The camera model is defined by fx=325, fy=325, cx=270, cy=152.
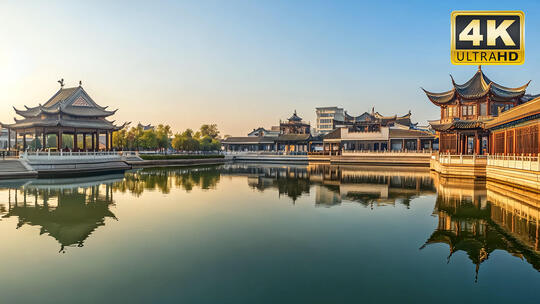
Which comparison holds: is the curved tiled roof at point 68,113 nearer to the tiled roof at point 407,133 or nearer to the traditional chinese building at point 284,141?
the traditional chinese building at point 284,141

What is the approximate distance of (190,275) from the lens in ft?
23.0

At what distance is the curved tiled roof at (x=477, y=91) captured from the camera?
128ft

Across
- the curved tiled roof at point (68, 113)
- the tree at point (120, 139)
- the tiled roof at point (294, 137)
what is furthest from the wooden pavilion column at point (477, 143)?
the tree at point (120, 139)

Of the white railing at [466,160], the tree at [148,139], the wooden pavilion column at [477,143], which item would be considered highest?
the tree at [148,139]

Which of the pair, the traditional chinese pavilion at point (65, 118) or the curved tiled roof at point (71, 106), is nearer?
the traditional chinese pavilion at point (65, 118)

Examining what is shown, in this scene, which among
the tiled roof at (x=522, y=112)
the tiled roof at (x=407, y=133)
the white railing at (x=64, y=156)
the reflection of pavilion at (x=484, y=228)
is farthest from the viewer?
the tiled roof at (x=407, y=133)

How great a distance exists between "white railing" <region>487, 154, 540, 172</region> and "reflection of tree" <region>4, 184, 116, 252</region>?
70.2 feet

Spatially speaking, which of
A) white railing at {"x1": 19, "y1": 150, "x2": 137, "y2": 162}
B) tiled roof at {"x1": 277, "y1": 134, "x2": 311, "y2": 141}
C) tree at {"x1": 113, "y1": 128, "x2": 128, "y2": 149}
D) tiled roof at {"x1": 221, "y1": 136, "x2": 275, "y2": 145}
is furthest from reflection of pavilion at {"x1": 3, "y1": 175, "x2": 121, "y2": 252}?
tiled roof at {"x1": 221, "y1": 136, "x2": 275, "y2": 145}

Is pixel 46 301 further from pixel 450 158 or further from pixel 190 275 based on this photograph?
pixel 450 158

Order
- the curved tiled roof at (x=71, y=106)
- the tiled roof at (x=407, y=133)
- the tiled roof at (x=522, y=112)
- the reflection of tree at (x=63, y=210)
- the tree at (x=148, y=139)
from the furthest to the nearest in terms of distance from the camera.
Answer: the tree at (x=148, y=139)
the tiled roof at (x=407, y=133)
the curved tiled roof at (x=71, y=106)
the tiled roof at (x=522, y=112)
the reflection of tree at (x=63, y=210)

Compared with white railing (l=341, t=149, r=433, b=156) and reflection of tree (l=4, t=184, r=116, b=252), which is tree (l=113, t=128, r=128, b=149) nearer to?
reflection of tree (l=4, t=184, r=116, b=252)

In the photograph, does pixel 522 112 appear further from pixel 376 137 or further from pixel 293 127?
pixel 293 127

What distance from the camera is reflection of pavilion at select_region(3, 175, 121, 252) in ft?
35.1

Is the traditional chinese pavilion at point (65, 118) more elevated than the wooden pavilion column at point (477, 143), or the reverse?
the traditional chinese pavilion at point (65, 118)
